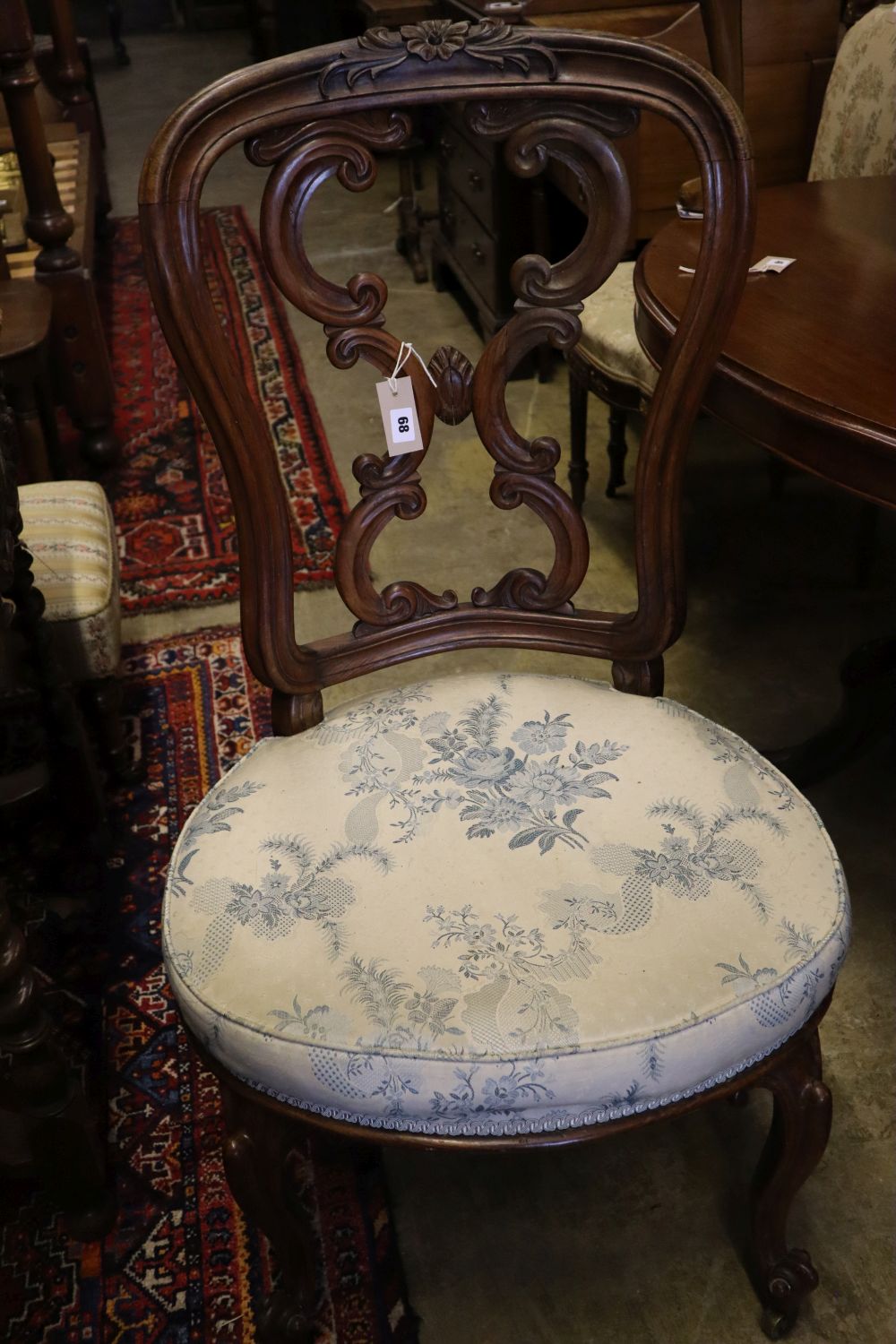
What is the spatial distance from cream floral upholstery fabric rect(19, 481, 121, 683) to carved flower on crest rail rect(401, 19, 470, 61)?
3.12 ft

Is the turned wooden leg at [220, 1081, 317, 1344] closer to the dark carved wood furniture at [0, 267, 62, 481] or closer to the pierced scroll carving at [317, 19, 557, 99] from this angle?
the pierced scroll carving at [317, 19, 557, 99]

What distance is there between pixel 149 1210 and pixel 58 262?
81.6 inches

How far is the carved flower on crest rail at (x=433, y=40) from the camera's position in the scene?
1013mm

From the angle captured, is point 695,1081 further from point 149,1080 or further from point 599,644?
point 149,1080

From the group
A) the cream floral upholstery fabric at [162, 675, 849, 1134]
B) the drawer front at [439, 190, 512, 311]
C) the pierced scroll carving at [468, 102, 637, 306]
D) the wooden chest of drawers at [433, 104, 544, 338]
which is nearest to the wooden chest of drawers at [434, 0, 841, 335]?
the wooden chest of drawers at [433, 104, 544, 338]

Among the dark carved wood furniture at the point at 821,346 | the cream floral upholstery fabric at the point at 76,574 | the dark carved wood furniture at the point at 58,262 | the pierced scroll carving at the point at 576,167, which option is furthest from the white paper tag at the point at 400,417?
the dark carved wood furniture at the point at 58,262

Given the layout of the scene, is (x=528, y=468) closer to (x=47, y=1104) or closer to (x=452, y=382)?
(x=452, y=382)

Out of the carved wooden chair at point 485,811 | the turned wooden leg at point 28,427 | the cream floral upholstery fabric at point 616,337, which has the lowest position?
the turned wooden leg at point 28,427

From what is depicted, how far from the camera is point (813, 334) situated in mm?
1390

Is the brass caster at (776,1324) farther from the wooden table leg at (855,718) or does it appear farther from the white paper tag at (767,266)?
the white paper tag at (767,266)

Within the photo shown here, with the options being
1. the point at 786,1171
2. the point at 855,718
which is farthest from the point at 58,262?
the point at 786,1171

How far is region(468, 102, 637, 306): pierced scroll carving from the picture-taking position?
3.46ft

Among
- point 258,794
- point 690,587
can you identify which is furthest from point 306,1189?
point 690,587

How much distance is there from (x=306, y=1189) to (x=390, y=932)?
57 centimetres
